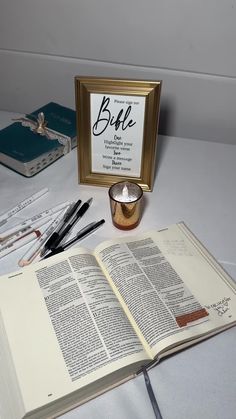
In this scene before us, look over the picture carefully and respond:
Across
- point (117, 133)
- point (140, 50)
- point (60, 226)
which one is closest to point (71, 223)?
point (60, 226)

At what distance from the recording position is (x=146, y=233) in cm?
65

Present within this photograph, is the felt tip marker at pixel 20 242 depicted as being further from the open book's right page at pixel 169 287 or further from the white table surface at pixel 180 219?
the open book's right page at pixel 169 287

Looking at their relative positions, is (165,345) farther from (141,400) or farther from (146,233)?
(146,233)

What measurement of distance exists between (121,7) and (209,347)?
2.14ft

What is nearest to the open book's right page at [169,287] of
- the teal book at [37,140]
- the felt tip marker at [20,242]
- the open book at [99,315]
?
the open book at [99,315]

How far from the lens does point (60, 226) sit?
66 cm

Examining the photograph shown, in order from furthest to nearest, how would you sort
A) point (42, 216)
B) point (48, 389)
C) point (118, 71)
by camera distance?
1. point (118, 71)
2. point (42, 216)
3. point (48, 389)

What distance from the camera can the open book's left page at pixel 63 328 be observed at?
17.7 inches

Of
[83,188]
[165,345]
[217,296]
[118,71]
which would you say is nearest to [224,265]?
[217,296]

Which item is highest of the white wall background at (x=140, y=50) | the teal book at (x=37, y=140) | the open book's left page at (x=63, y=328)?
the white wall background at (x=140, y=50)

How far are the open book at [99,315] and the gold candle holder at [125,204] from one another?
43mm

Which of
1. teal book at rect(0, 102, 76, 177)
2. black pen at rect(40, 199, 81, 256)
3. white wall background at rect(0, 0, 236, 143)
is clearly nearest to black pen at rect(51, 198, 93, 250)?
black pen at rect(40, 199, 81, 256)

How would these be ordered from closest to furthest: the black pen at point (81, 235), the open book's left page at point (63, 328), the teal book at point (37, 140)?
the open book's left page at point (63, 328) < the black pen at point (81, 235) < the teal book at point (37, 140)

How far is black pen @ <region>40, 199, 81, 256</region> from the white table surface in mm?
26
